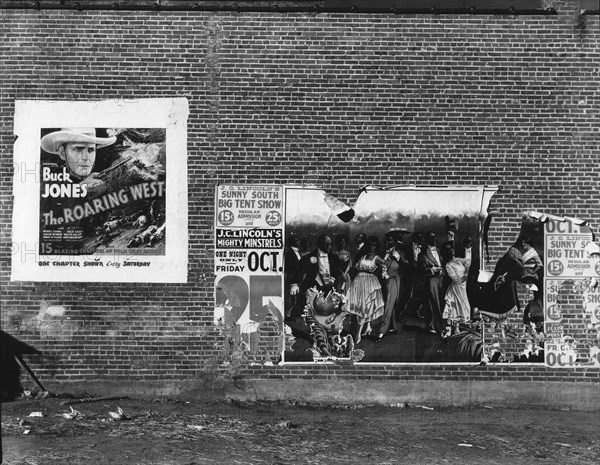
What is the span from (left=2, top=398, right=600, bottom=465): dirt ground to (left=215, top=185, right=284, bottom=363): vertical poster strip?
3.45 feet

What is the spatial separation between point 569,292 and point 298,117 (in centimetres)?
491

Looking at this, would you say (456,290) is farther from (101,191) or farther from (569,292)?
(101,191)

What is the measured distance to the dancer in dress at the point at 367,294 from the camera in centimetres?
1034

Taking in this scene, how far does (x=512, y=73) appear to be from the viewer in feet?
34.3

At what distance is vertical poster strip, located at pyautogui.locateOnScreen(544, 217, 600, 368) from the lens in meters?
10.3

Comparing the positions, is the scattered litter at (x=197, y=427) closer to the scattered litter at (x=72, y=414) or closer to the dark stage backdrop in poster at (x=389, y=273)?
the scattered litter at (x=72, y=414)

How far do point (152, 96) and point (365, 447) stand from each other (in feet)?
19.5

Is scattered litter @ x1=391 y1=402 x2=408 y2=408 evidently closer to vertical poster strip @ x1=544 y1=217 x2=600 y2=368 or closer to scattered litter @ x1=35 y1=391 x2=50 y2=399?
vertical poster strip @ x1=544 y1=217 x2=600 y2=368

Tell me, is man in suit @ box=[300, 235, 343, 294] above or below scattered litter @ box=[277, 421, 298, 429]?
above

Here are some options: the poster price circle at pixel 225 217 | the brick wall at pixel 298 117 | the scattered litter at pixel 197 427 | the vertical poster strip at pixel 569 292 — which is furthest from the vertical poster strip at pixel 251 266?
the vertical poster strip at pixel 569 292

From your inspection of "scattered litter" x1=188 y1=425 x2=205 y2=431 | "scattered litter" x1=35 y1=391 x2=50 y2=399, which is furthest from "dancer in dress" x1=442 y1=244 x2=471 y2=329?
"scattered litter" x1=35 y1=391 x2=50 y2=399

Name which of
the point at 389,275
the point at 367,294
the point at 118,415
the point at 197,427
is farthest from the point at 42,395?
the point at 389,275

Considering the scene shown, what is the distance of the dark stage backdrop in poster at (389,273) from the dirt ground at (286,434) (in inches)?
40.3

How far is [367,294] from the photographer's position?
10.4 m
